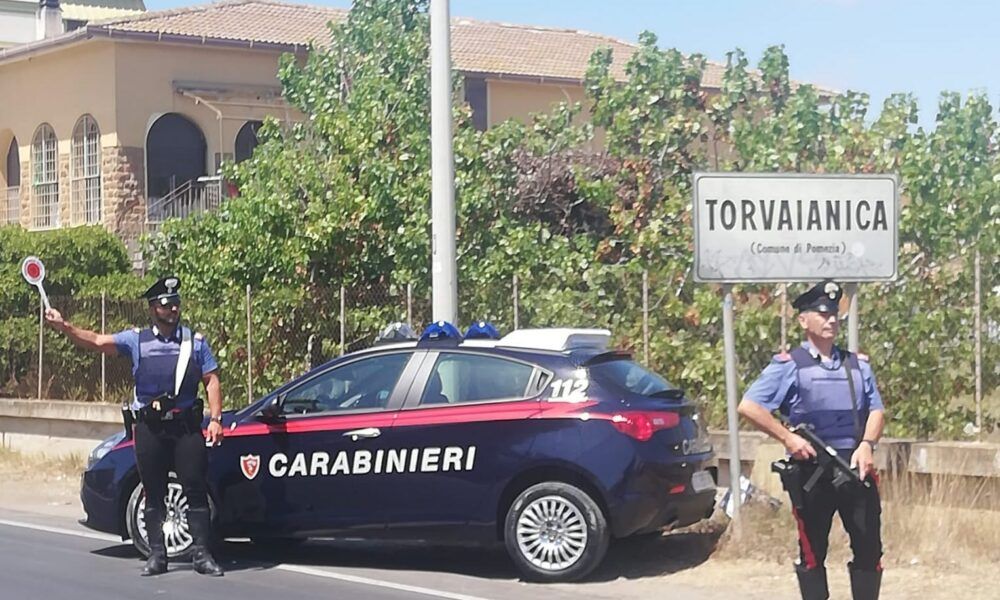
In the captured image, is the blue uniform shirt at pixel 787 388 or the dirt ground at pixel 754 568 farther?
the dirt ground at pixel 754 568

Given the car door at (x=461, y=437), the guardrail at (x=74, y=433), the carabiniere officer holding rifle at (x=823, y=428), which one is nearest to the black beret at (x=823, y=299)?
the carabiniere officer holding rifle at (x=823, y=428)

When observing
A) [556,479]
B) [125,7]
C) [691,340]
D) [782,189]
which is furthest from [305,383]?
[125,7]

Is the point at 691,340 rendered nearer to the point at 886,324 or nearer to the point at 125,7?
the point at 886,324

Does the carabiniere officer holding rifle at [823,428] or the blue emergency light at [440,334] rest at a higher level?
the blue emergency light at [440,334]

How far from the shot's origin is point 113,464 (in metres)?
10.7

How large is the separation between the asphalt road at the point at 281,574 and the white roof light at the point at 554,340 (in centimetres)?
154

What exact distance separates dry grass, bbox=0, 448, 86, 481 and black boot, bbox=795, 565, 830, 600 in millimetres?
10694

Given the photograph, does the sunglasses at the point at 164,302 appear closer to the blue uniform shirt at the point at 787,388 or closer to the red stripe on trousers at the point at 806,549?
the blue uniform shirt at the point at 787,388

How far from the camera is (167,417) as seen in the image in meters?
9.93

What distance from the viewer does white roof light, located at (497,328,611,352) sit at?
10016mm

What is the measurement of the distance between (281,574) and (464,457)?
5.04ft

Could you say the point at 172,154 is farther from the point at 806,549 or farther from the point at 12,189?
the point at 806,549

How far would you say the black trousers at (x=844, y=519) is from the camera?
7.44m

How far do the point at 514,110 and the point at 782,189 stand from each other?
21.3m
